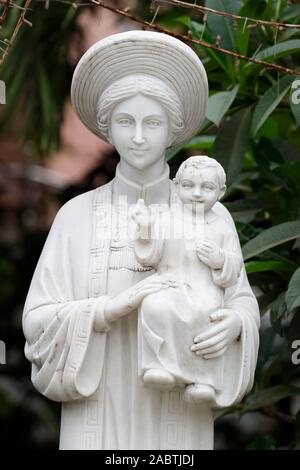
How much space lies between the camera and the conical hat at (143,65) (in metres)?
6.35

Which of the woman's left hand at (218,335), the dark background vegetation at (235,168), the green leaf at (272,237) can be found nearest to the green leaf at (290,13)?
the dark background vegetation at (235,168)

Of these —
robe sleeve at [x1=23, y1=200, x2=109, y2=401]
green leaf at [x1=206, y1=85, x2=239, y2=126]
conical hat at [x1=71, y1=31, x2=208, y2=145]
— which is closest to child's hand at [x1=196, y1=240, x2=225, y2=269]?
robe sleeve at [x1=23, y1=200, x2=109, y2=401]

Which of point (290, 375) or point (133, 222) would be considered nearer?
point (133, 222)

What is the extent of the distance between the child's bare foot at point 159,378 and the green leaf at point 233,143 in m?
2.02

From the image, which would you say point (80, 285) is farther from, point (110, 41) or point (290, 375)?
point (290, 375)

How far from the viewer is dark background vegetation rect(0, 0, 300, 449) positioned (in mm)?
7844

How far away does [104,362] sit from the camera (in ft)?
20.5

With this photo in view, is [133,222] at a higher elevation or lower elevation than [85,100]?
lower

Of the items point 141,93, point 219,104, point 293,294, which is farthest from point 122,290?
point 219,104

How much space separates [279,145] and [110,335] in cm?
245

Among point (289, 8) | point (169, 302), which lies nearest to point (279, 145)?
point (289, 8)

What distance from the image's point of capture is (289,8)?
8.08 m

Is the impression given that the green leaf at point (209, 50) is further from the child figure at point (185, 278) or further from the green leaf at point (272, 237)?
the child figure at point (185, 278)

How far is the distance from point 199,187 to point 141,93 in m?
0.46
